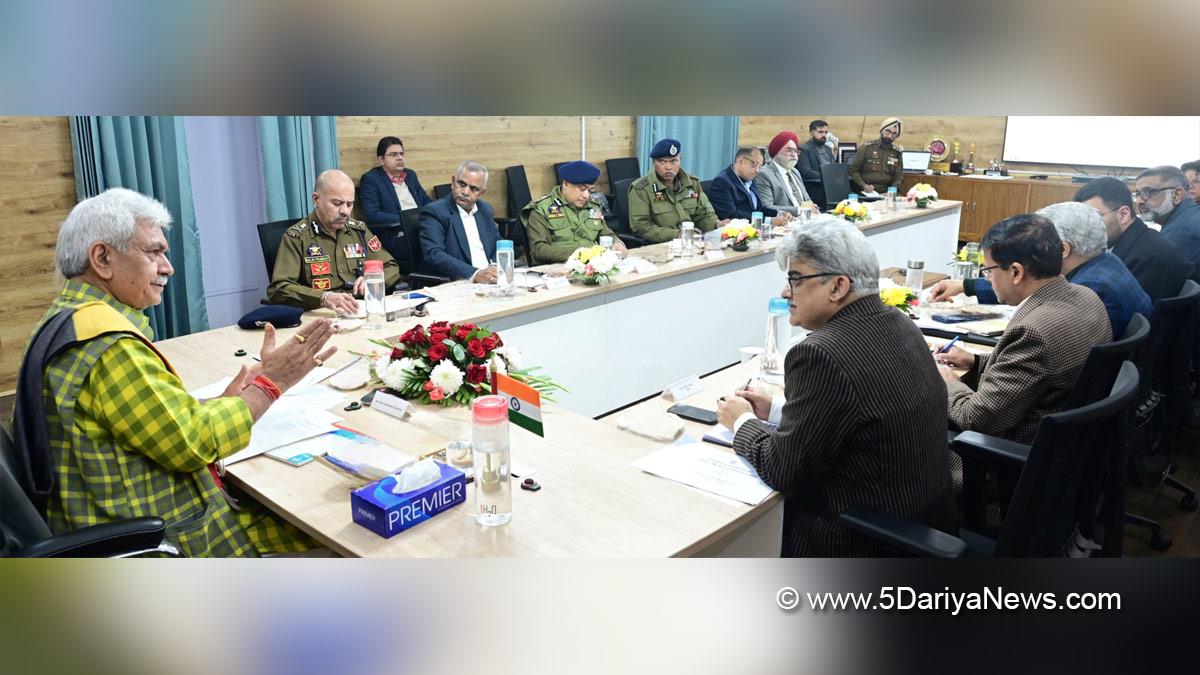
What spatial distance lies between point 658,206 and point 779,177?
5.19 feet

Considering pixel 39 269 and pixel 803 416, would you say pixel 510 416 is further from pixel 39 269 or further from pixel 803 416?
pixel 39 269

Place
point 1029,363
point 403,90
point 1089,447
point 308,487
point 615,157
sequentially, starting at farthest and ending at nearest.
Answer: point 615,157
point 1029,363
point 308,487
point 1089,447
point 403,90

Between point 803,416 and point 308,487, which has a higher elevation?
A: point 803,416

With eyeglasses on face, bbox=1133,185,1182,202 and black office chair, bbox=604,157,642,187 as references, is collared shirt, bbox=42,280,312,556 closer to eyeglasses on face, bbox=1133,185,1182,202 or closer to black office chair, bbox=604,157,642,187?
eyeglasses on face, bbox=1133,185,1182,202

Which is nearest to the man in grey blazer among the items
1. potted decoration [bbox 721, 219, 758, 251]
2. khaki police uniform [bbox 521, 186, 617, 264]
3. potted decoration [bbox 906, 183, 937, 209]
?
potted decoration [bbox 906, 183, 937, 209]

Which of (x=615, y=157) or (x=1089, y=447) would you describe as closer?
(x=1089, y=447)

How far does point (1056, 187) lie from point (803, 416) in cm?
746

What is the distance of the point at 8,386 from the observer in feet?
14.2

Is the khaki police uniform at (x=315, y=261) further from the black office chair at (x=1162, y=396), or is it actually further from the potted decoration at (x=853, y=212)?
the potted decoration at (x=853, y=212)

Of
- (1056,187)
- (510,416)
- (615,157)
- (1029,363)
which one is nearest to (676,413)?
(510,416)

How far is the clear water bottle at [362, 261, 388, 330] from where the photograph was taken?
3.12 m

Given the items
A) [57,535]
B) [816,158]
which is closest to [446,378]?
[57,535]

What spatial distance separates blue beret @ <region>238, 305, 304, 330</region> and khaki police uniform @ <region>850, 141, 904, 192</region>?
6570mm

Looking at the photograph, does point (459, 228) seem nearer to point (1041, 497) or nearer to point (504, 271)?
point (504, 271)
